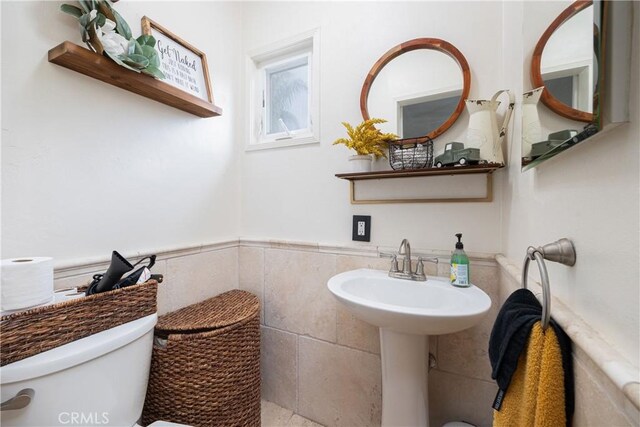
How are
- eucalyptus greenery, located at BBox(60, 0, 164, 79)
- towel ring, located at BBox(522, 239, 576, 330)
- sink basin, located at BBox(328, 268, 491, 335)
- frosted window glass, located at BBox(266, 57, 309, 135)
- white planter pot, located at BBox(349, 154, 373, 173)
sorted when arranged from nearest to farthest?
towel ring, located at BBox(522, 239, 576, 330) < sink basin, located at BBox(328, 268, 491, 335) < eucalyptus greenery, located at BBox(60, 0, 164, 79) < white planter pot, located at BBox(349, 154, 373, 173) < frosted window glass, located at BBox(266, 57, 309, 135)

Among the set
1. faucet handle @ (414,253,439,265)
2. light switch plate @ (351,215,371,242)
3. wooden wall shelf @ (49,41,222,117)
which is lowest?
faucet handle @ (414,253,439,265)

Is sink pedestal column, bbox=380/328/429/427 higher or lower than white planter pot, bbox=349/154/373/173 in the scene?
lower

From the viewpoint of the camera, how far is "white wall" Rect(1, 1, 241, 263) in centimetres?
90

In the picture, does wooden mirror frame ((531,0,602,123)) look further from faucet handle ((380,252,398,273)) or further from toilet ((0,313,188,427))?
toilet ((0,313,188,427))

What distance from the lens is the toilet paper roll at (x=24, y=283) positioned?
0.71 meters

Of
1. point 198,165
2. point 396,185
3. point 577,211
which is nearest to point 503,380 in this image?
point 577,211

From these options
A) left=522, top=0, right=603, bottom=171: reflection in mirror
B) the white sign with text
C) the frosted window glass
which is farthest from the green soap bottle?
the white sign with text

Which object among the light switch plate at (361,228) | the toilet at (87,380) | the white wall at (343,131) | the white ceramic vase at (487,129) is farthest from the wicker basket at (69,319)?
the white ceramic vase at (487,129)

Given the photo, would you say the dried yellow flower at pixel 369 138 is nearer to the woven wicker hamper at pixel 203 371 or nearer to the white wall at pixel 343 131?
the white wall at pixel 343 131

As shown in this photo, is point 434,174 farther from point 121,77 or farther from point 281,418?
point 281,418

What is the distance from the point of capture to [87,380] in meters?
0.77

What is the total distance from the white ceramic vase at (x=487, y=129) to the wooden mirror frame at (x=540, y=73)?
1.13ft

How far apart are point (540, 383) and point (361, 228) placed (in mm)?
951

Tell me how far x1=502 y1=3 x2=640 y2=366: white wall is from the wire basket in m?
0.47
